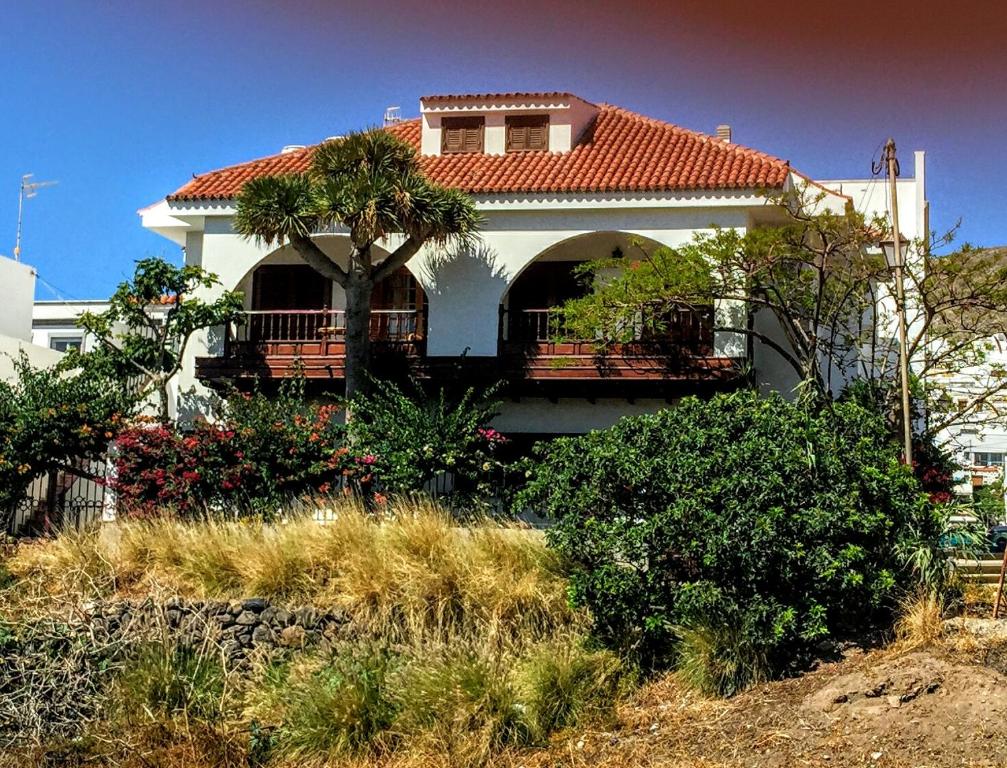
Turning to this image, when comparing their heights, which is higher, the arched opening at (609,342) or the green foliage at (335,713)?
the arched opening at (609,342)

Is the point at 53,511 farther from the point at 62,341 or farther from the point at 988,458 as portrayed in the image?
the point at 988,458

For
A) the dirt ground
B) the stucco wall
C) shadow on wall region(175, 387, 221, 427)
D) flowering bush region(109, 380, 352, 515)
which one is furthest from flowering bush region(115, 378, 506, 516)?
the stucco wall

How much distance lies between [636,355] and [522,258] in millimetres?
2782

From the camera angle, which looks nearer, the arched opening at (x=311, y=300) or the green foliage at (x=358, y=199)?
the green foliage at (x=358, y=199)

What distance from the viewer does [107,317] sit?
70.9 ft

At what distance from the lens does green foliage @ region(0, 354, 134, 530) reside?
1764cm

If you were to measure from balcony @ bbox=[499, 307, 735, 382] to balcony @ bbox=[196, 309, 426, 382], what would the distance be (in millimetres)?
2046

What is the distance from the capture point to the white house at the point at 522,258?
20812 millimetres

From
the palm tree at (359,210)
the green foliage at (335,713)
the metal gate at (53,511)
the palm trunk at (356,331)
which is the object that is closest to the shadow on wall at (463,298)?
the palm tree at (359,210)

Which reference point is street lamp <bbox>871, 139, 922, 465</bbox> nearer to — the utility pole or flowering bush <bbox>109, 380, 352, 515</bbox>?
the utility pole

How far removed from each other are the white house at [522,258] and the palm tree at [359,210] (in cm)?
127

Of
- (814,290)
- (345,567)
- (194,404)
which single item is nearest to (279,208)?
(194,404)

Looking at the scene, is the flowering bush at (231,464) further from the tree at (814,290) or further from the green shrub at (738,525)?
the green shrub at (738,525)

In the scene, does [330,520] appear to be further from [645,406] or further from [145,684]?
[645,406]
